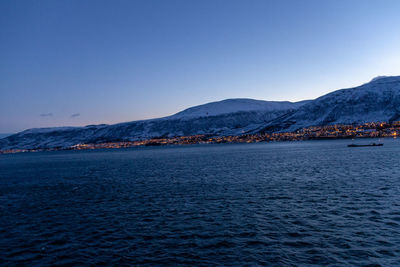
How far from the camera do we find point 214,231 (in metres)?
27.0

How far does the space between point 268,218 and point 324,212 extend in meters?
6.65

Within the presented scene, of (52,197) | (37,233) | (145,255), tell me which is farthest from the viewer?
(52,197)

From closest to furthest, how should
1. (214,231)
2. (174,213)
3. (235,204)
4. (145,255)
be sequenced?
(145,255) < (214,231) < (174,213) < (235,204)

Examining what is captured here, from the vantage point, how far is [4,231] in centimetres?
3005

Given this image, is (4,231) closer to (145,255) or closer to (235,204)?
(145,255)

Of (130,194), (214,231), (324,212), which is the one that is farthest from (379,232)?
(130,194)

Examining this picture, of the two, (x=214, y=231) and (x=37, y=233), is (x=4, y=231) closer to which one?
(x=37, y=233)

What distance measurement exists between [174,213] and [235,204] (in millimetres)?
8443

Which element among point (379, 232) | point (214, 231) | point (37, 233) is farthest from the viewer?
point (37, 233)

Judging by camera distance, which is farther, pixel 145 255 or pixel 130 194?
pixel 130 194

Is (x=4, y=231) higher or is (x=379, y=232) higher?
(x=4, y=231)

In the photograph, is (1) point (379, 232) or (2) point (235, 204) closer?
(1) point (379, 232)

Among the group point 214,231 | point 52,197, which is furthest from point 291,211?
point 52,197

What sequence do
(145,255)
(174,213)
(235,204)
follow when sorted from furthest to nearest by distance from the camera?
(235,204), (174,213), (145,255)
